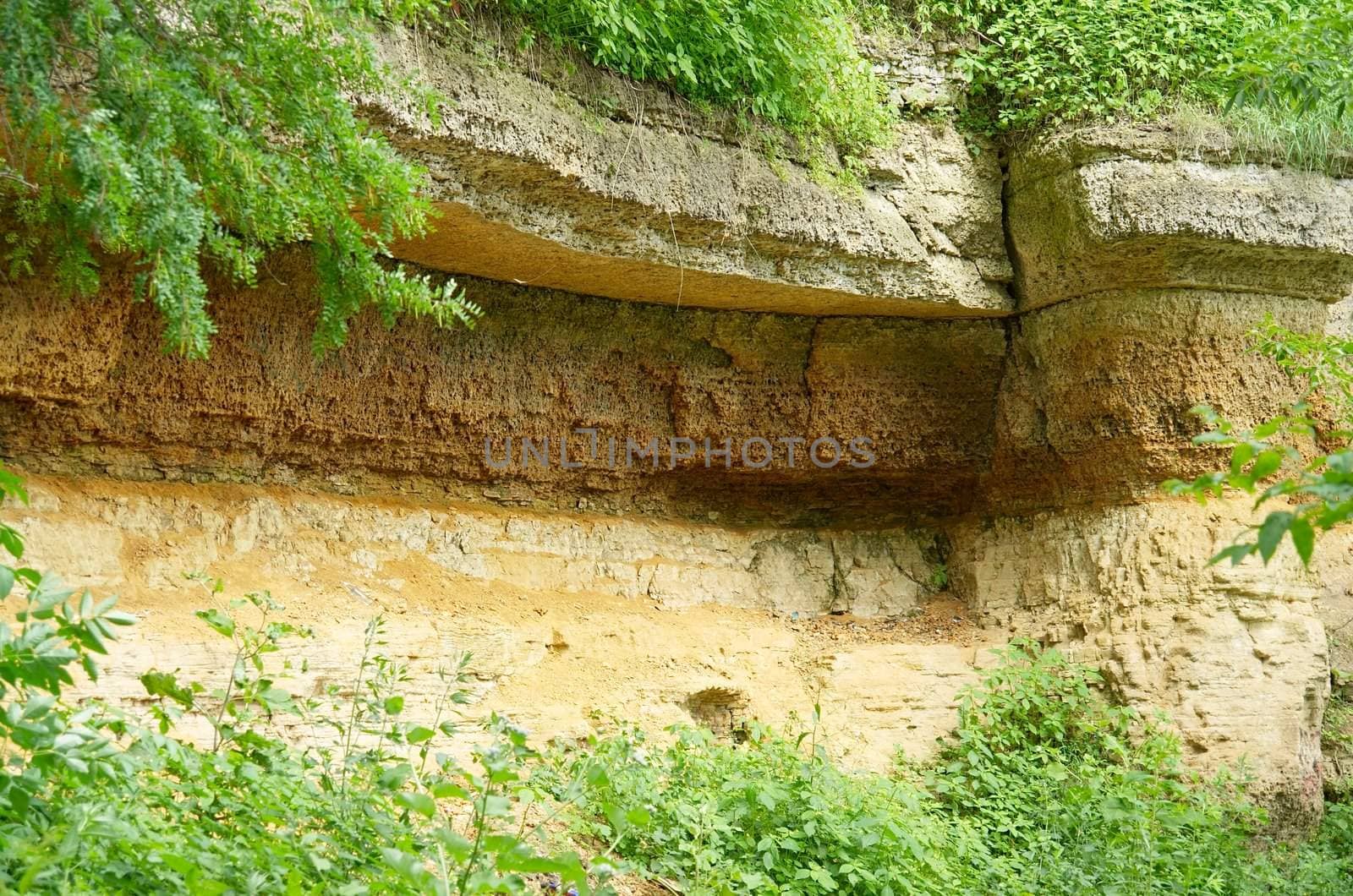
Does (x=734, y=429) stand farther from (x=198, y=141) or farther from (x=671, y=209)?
(x=198, y=141)

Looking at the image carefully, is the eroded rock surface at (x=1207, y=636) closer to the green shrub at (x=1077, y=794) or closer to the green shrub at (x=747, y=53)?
the green shrub at (x=1077, y=794)

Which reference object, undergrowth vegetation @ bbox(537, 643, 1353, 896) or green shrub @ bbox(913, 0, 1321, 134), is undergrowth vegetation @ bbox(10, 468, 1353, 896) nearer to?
undergrowth vegetation @ bbox(537, 643, 1353, 896)

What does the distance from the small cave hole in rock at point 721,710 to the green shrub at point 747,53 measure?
3056 millimetres

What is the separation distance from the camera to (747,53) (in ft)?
20.2

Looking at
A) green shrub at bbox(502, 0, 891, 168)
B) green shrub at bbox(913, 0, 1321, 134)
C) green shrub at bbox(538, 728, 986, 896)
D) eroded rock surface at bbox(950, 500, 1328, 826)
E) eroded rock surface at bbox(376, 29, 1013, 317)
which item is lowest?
green shrub at bbox(538, 728, 986, 896)

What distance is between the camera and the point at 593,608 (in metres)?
6.99

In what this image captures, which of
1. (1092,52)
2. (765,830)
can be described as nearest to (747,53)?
(1092,52)

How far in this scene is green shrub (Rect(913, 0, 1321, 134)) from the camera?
6.83m

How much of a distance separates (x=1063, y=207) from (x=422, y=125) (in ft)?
11.8

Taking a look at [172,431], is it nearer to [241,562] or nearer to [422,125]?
[241,562]

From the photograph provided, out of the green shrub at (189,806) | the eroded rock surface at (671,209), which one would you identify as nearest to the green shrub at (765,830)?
the green shrub at (189,806)

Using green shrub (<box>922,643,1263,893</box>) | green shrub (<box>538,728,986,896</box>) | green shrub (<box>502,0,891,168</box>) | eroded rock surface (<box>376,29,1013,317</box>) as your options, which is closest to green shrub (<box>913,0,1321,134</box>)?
eroded rock surface (<box>376,29,1013,317</box>)

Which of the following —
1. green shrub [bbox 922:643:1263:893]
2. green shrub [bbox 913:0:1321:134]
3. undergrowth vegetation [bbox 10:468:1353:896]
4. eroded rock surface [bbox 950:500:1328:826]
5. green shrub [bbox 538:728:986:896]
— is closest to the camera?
undergrowth vegetation [bbox 10:468:1353:896]

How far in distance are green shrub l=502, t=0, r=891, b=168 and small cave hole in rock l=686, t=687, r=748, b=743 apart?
3.06m
